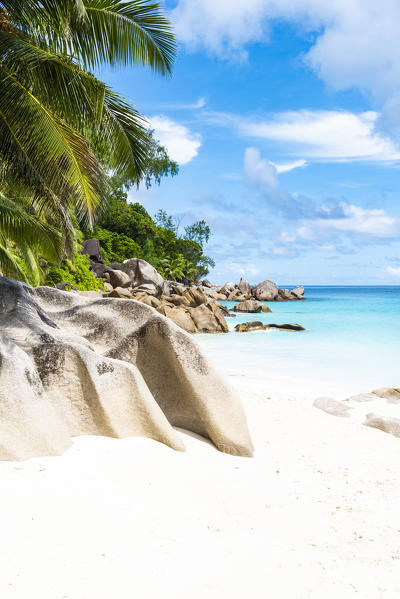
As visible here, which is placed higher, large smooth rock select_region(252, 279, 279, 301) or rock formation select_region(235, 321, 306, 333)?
large smooth rock select_region(252, 279, 279, 301)

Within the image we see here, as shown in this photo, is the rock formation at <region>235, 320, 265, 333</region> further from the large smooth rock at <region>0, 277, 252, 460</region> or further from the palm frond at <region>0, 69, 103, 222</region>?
the large smooth rock at <region>0, 277, 252, 460</region>

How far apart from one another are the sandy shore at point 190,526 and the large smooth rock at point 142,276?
25677 mm

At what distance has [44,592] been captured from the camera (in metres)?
2.08

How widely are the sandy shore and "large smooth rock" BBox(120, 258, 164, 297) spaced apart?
25.7 meters

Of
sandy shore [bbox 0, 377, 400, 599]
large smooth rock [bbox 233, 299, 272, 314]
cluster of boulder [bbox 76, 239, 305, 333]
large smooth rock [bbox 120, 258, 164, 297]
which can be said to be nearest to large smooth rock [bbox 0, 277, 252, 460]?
sandy shore [bbox 0, 377, 400, 599]

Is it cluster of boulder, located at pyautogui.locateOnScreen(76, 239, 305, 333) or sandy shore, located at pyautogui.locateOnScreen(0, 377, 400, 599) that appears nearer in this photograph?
sandy shore, located at pyautogui.locateOnScreen(0, 377, 400, 599)

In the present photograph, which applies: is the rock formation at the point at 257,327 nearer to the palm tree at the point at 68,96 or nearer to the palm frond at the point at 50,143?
the palm tree at the point at 68,96

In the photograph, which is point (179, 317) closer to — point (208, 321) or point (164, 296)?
point (208, 321)

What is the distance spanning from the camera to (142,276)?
1188 inches

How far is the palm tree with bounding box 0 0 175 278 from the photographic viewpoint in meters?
5.83

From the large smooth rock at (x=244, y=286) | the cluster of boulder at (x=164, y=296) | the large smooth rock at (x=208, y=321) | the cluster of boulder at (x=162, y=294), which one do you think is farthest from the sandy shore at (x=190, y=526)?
the large smooth rock at (x=244, y=286)

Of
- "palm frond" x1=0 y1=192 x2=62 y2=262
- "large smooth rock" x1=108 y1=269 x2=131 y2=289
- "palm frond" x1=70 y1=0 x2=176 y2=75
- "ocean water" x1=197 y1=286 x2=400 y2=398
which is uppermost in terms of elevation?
"palm frond" x1=70 y1=0 x2=176 y2=75

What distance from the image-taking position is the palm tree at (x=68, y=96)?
230 inches

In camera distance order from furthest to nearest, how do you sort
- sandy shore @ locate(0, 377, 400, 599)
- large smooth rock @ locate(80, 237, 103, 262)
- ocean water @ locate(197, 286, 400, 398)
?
large smooth rock @ locate(80, 237, 103, 262)
ocean water @ locate(197, 286, 400, 398)
sandy shore @ locate(0, 377, 400, 599)
